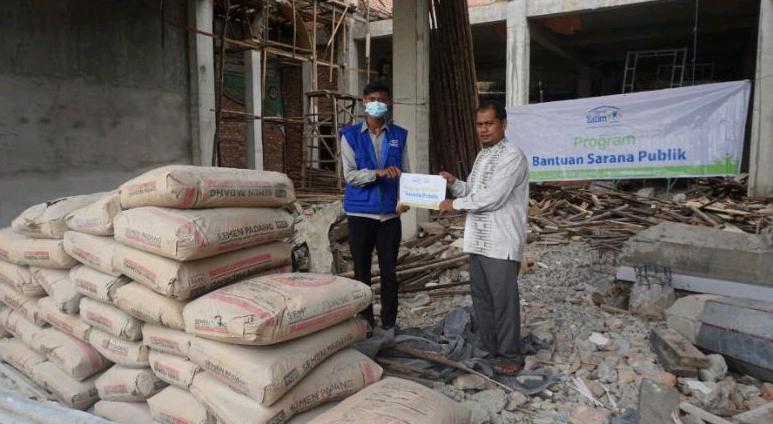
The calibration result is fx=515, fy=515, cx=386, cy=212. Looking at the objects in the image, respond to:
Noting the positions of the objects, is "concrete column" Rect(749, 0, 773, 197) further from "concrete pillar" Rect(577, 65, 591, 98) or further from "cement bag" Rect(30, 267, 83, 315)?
"cement bag" Rect(30, 267, 83, 315)

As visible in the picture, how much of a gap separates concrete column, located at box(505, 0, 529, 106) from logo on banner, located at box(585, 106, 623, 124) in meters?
5.60

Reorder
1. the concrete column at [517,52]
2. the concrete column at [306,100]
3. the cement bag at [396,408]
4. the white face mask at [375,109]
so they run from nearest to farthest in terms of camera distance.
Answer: the cement bag at [396,408] < the white face mask at [375,109] < the concrete column at [517,52] < the concrete column at [306,100]

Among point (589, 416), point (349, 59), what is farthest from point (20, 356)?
point (349, 59)

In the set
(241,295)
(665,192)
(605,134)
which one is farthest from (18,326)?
(665,192)

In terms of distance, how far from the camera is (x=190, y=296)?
2580 mm

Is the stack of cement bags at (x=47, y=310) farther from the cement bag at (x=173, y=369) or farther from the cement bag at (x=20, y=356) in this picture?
the cement bag at (x=173, y=369)

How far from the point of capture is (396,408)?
83.0 inches

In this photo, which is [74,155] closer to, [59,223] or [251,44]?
[59,223]

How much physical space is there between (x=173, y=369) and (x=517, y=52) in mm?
12152

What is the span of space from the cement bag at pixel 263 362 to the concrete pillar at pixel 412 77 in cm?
471

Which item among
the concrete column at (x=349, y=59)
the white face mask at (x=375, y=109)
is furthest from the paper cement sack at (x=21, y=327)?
the concrete column at (x=349, y=59)

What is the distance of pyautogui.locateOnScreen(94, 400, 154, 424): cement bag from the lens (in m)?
2.71

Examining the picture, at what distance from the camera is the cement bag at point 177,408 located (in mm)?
2402

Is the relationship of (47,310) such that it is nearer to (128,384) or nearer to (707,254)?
(128,384)
